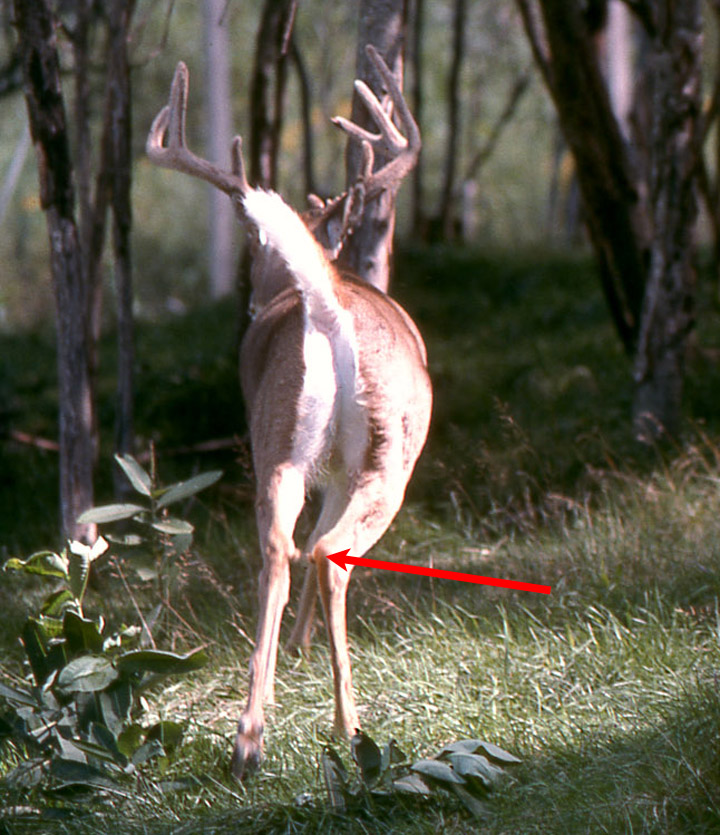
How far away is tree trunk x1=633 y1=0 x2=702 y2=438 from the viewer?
5543 millimetres

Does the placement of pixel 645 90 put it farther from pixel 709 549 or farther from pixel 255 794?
pixel 255 794

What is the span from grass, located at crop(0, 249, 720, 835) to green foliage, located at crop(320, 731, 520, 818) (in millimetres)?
49

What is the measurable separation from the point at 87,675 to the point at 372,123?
2.78m

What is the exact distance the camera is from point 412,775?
297 cm

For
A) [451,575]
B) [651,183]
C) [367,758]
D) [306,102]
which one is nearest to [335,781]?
[367,758]

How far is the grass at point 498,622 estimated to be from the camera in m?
2.96

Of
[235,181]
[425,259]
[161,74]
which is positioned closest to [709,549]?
[235,181]

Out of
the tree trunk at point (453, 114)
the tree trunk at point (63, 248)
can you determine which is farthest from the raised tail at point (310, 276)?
the tree trunk at point (453, 114)

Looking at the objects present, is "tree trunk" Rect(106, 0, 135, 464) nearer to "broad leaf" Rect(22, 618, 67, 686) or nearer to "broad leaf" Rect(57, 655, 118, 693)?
"broad leaf" Rect(22, 618, 67, 686)

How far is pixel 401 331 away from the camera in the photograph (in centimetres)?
406

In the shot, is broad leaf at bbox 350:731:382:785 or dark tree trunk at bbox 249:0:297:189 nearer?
broad leaf at bbox 350:731:382:785

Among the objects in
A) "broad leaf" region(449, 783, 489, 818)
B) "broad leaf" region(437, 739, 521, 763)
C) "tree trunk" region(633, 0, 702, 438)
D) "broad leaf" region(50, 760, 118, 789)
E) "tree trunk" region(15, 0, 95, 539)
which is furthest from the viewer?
"tree trunk" region(633, 0, 702, 438)

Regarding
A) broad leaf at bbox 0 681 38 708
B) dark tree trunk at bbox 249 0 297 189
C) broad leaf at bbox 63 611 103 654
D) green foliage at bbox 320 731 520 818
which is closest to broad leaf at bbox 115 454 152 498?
broad leaf at bbox 63 611 103 654

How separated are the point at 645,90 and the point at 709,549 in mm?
4996
